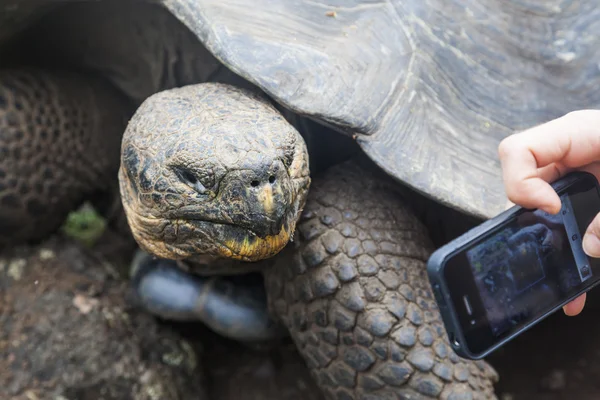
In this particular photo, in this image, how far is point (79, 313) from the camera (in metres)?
1.72

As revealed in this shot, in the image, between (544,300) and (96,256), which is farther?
(96,256)

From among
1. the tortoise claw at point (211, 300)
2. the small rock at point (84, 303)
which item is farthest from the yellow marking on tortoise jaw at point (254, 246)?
the small rock at point (84, 303)

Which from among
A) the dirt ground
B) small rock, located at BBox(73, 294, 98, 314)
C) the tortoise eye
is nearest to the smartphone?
the tortoise eye

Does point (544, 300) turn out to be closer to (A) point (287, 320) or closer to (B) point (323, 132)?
(A) point (287, 320)

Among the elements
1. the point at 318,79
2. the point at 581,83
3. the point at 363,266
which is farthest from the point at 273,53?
the point at 581,83

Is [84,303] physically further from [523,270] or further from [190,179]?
[523,270]

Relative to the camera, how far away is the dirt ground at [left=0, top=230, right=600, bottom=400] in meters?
1.93

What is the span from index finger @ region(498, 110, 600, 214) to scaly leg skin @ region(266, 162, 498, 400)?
19.8 inches

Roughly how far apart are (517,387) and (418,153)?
3.41 ft

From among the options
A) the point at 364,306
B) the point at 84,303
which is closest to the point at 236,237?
the point at 364,306

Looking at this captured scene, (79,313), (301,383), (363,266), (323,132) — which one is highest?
(323,132)

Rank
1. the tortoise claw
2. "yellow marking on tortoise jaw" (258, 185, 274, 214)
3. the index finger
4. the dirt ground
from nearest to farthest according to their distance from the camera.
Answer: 1. the index finger
2. "yellow marking on tortoise jaw" (258, 185, 274, 214)
3. the tortoise claw
4. the dirt ground

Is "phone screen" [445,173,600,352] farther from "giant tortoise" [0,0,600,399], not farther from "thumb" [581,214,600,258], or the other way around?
"giant tortoise" [0,0,600,399]

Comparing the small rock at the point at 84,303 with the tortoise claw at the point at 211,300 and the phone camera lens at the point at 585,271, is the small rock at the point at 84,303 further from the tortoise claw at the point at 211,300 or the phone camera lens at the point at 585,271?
the phone camera lens at the point at 585,271
